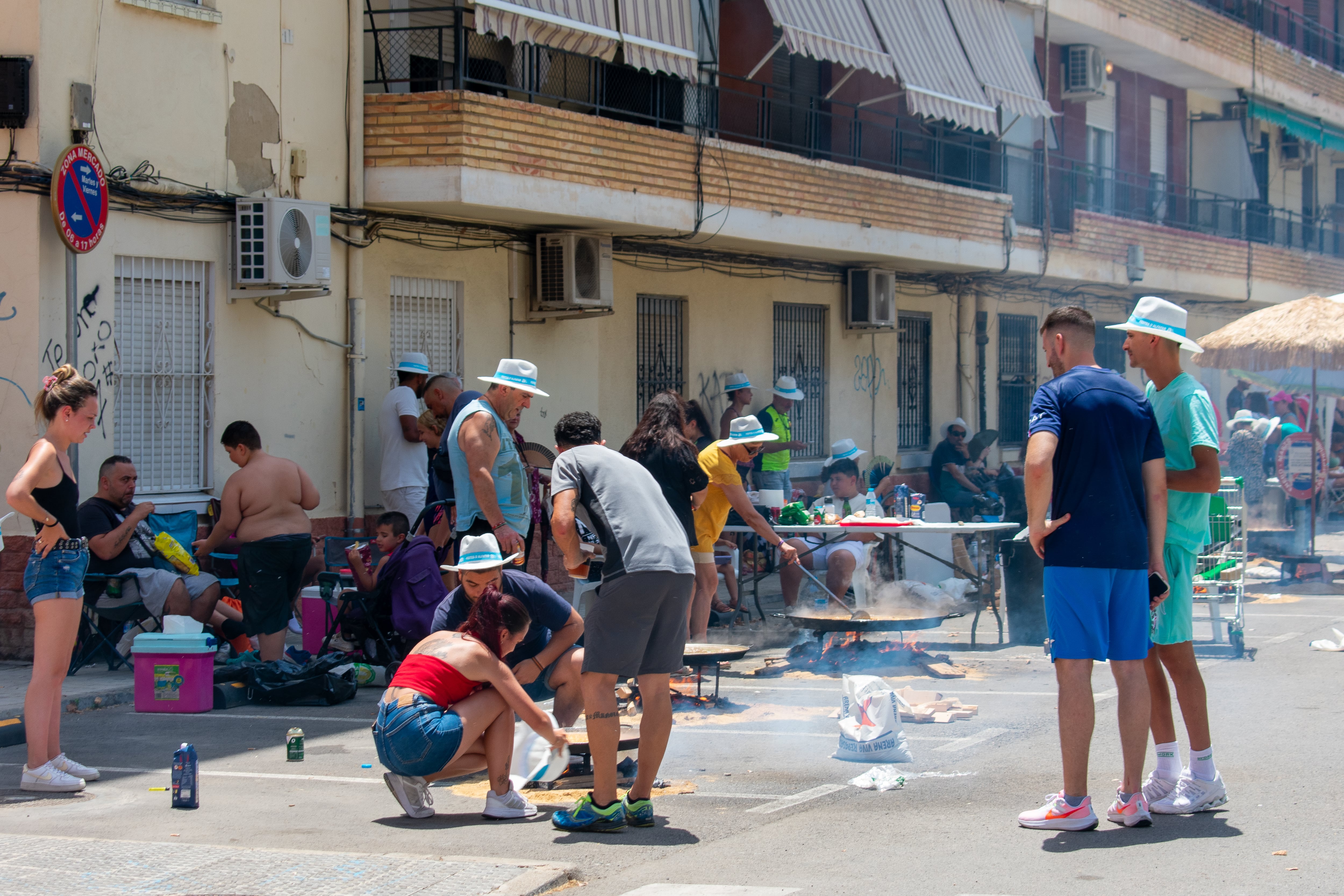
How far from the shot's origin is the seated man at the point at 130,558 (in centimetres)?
968

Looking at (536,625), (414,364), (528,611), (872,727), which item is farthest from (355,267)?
(872,727)

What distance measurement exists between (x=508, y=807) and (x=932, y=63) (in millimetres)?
13106

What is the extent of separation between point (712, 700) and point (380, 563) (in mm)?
2568

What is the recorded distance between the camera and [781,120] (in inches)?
706

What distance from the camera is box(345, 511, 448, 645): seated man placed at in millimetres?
9445

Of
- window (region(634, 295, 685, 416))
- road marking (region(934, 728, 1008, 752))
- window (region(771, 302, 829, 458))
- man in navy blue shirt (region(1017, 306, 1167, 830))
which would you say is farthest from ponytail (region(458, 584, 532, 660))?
window (region(771, 302, 829, 458))

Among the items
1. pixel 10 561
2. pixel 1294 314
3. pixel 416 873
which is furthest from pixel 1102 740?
pixel 1294 314

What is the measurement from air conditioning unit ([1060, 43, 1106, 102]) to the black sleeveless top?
19.3 metres

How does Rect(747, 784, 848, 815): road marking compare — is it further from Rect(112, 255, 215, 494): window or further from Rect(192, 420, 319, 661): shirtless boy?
Rect(112, 255, 215, 494): window

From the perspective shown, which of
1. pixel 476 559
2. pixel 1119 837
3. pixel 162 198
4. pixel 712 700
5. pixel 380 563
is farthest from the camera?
pixel 162 198

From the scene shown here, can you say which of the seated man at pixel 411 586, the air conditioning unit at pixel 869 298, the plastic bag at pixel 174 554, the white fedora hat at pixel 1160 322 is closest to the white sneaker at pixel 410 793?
the seated man at pixel 411 586

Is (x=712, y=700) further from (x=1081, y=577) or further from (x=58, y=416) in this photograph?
(x=58, y=416)

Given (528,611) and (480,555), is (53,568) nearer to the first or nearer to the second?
(480,555)

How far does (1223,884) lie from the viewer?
488 centimetres
